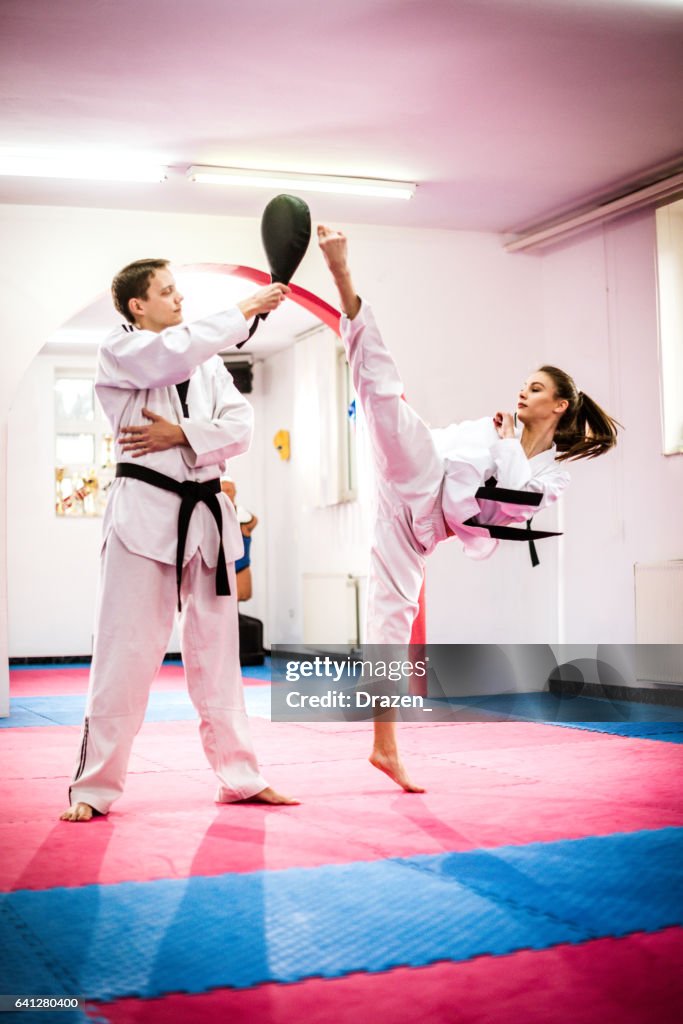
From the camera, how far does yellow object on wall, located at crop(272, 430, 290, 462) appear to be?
10.1m

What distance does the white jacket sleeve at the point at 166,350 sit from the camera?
9.41ft

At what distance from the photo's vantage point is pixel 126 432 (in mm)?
2998

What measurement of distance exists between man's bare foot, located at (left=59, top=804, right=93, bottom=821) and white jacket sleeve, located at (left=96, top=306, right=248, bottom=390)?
3.70 feet

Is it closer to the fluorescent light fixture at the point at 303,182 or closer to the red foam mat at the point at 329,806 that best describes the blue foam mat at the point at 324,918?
the red foam mat at the point at 329,806

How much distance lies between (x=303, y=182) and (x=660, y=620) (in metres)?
2.98

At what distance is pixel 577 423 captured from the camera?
3742 millimetres

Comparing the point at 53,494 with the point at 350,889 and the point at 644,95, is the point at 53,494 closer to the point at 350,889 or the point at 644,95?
the point at 644,95

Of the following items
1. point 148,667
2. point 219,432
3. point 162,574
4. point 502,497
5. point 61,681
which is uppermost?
point 219,432

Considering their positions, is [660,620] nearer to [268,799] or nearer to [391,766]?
Result: [391,766]

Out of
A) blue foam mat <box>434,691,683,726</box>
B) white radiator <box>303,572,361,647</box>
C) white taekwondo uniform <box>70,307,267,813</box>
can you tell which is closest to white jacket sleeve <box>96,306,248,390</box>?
white taekwondo uniform <box>70,307,267,813</box>

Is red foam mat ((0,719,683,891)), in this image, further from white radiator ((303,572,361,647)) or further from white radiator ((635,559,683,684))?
white radiator ((303,572,361,647))

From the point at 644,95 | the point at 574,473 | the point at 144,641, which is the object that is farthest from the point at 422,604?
the point at 144,641

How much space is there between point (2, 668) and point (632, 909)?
14.1 ft

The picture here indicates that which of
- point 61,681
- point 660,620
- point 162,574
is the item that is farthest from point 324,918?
point 61,681
